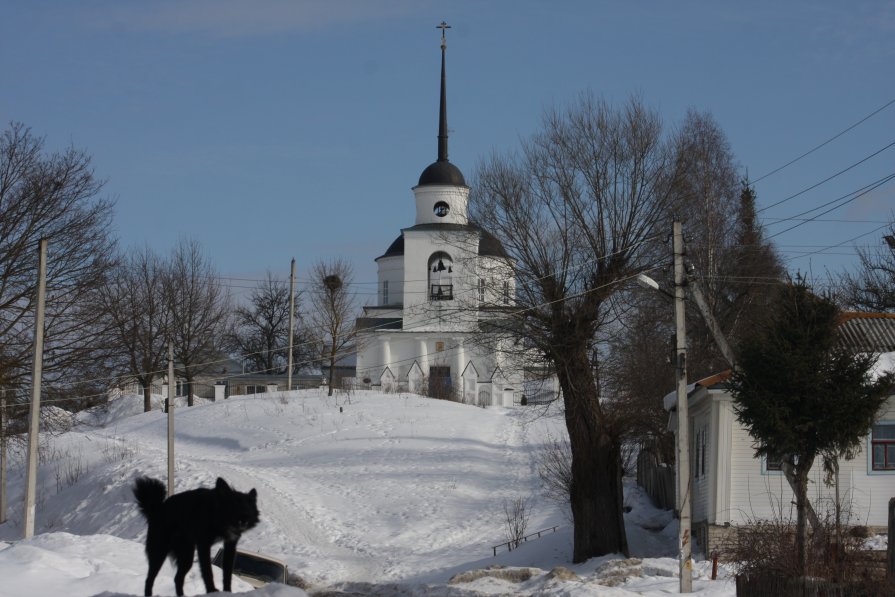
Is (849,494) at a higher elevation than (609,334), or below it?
below

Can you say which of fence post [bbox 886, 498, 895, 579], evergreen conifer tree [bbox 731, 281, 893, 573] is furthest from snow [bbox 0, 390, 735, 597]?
fence post [bbox 886, 498, 895, 579]

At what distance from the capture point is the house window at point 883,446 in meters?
25.0

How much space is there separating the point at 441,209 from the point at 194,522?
2732 inches

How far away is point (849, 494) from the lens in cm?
2506

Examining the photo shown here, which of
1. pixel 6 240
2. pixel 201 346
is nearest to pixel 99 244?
pixel 6 240

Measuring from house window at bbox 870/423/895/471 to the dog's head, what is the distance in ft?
65.4

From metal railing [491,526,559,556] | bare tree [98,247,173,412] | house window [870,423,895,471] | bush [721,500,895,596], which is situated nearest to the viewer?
bush [721,500,895,596]

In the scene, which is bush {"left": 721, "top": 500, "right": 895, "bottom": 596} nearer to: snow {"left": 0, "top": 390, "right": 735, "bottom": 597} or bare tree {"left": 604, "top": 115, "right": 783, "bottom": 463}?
snow {"left": 0, "top": 390, "right": 735, "bottom": 597}

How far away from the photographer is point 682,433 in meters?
20.7

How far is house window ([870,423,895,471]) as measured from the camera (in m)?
25.0

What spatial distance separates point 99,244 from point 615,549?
1572cm

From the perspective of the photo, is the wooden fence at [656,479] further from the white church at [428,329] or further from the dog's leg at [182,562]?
the white church at [428,329]

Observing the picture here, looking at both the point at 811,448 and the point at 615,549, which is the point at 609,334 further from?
the point at 811,448

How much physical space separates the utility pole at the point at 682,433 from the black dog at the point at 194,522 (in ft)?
41.0
